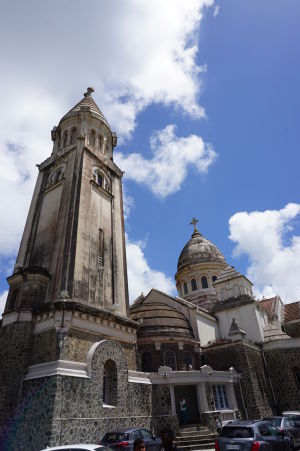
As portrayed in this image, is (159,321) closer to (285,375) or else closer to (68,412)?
(68,412)

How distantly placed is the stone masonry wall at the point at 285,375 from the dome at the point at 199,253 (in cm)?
1434

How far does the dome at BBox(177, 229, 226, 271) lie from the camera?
3959 cm

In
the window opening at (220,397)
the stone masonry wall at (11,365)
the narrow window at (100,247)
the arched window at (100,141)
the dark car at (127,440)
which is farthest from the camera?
the arched window at (100,141)

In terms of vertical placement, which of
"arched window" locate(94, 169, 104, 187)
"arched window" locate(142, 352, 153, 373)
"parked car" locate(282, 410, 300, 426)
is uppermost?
"arched window" locate(94, 169, 104, 187)

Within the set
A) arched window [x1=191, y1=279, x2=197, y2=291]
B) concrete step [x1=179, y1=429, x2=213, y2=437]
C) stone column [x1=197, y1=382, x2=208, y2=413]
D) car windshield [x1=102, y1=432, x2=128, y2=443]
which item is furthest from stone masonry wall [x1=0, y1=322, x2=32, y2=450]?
arched window [x1=191, y1=279, x2=197, y2=291]

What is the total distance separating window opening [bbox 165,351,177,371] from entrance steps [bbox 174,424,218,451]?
14.1 ft

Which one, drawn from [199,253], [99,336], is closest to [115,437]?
[99,336]

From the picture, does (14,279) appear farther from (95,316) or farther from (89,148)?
(89,148)

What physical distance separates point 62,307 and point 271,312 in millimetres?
23724

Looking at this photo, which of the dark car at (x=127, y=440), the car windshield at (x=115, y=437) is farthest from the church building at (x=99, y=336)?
the dark car at (x=127, y=440)

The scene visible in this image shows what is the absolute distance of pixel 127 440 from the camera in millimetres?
11219

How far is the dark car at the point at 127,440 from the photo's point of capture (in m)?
11.0

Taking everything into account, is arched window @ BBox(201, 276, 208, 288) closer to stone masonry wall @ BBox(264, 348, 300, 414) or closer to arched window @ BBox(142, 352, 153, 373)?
stone masonry wall @ BBox(264, 348, 300, 414)

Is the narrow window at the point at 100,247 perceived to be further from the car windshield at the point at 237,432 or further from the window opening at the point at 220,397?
the car windshield at the point at 237,432
